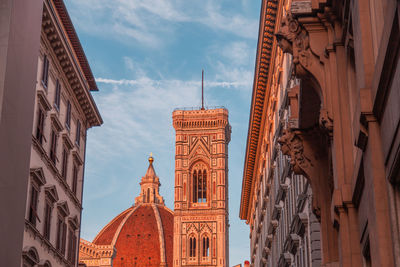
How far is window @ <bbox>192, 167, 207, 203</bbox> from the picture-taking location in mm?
127125

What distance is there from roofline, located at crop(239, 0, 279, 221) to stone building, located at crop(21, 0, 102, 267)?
34.4 feet

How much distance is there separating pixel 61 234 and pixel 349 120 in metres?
26.0

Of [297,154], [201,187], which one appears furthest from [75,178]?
[201,187]

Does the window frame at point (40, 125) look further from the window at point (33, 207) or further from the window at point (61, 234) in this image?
the window at point (61, 234)

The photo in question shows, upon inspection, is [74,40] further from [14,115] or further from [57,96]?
[14,115]

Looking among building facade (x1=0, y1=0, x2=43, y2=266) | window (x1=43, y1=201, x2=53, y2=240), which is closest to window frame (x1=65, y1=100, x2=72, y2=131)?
window (x1=43, y1=201, x2=53, y2=240)

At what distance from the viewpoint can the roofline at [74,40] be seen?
38.7 metres

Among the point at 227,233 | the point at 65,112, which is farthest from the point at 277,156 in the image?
the point at 227,233

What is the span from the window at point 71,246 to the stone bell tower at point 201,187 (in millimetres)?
79862

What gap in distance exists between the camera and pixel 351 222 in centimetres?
1362

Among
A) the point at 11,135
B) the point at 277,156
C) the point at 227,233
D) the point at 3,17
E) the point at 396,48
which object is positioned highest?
the point at 227,233

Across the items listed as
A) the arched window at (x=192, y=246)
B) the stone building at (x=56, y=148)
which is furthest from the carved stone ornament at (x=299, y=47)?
the arched window at (x=192, y=246)

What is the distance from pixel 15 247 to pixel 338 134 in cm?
741

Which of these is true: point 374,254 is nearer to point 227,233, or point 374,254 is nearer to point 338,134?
point 338,134
